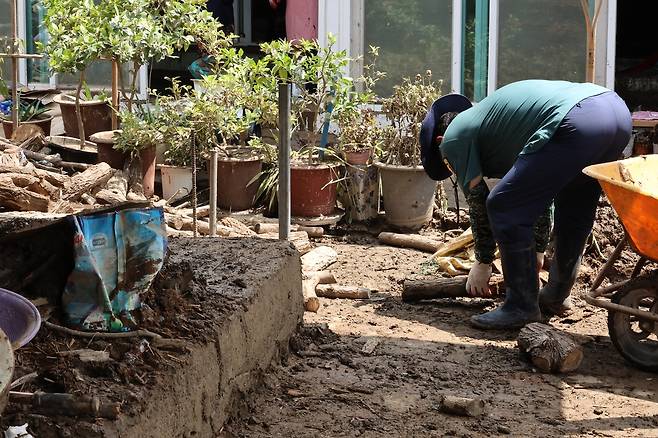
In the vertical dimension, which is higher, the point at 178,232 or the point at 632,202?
the point at 632,202

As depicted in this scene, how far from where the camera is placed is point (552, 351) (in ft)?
17.9

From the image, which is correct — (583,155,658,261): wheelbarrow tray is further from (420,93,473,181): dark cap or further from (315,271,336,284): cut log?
(315,271,336,284): cut log

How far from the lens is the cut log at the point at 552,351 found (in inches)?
215

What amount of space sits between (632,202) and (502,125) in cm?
115

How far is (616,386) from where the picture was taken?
5.36 m

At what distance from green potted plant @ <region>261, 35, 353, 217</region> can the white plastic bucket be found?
1.00 m

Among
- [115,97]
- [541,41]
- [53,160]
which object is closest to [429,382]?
[53,160]

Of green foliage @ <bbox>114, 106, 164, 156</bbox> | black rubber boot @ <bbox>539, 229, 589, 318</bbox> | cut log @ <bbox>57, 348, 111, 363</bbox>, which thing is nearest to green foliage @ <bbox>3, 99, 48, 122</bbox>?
green foliage @ <bbox>114, 106, 164, 156</bbox>

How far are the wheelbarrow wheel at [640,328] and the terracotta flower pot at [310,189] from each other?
11.9 ft

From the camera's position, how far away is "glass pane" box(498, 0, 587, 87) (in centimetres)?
1032

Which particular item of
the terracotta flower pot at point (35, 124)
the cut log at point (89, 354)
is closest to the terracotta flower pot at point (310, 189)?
the terracotta flower pot at point (35, 124)

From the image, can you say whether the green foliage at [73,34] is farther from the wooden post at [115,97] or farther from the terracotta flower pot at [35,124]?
the terracotta flower pot at [35,124]

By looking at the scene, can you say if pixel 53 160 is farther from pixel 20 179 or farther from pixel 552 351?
pixel 552 351

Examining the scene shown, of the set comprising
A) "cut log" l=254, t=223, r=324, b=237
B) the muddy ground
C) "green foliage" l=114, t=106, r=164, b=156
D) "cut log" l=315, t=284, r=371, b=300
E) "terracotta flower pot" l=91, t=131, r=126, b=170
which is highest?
"green foliage" l=114, t=106, r=164, b=156
